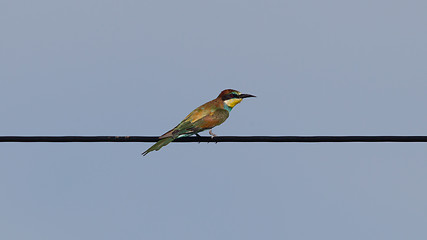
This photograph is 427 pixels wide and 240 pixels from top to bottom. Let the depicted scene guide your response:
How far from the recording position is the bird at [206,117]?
10.4 m

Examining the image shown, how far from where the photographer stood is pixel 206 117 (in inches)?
464

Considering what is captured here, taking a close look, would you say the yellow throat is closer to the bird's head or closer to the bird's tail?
the bird's head

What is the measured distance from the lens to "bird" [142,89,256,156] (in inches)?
408

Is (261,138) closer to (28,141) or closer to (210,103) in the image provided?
(28,141)

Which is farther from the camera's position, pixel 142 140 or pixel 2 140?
pixel 142 140

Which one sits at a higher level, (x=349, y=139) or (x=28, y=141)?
(x=28, y=141)

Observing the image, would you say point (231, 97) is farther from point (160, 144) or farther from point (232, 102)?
point (160, 144)

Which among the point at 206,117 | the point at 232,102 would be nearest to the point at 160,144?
the point at 206,117

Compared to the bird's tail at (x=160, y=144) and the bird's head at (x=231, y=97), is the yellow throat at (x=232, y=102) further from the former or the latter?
the bird's tail at (x=160, y=144)

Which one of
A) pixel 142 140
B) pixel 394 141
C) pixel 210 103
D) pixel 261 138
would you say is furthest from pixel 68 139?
pixel 210 103

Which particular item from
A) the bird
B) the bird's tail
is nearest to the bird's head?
the bird

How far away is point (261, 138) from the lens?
789 centimetres

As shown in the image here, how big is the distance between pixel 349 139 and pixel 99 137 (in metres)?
2.96

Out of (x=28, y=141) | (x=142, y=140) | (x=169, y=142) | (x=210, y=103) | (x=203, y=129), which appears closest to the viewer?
(x=28, y=141)
